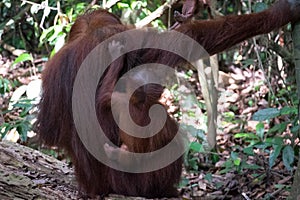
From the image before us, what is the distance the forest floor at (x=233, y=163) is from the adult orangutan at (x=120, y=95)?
0.46 metres

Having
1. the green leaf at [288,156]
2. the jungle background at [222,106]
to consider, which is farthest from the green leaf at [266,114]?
the green leaf at [288,156]

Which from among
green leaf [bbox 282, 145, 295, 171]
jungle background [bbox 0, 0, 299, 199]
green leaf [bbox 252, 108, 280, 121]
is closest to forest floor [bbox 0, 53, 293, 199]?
jungle background [bbox 0, 0, 299, 199]

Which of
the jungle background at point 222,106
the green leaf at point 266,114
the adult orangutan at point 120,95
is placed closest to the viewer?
the adult orangutan at point 120,95

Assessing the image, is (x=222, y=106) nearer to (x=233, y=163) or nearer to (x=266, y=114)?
(x=233, y=163)

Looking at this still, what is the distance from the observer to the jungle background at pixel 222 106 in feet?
10.9

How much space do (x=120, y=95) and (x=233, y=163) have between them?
1.46m

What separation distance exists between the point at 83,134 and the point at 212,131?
6.00ft

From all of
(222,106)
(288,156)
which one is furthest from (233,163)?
(222,106)

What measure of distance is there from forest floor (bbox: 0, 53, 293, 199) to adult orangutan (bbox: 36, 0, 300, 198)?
46 centimetres

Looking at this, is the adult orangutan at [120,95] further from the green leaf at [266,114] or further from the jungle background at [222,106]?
the green leaf at [266,114]

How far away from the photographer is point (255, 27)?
224 centimetres

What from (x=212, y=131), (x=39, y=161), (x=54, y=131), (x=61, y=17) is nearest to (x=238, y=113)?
(x=212, y=131)

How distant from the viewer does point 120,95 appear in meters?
2.35

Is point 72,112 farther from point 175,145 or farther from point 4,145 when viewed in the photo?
point 4,145
